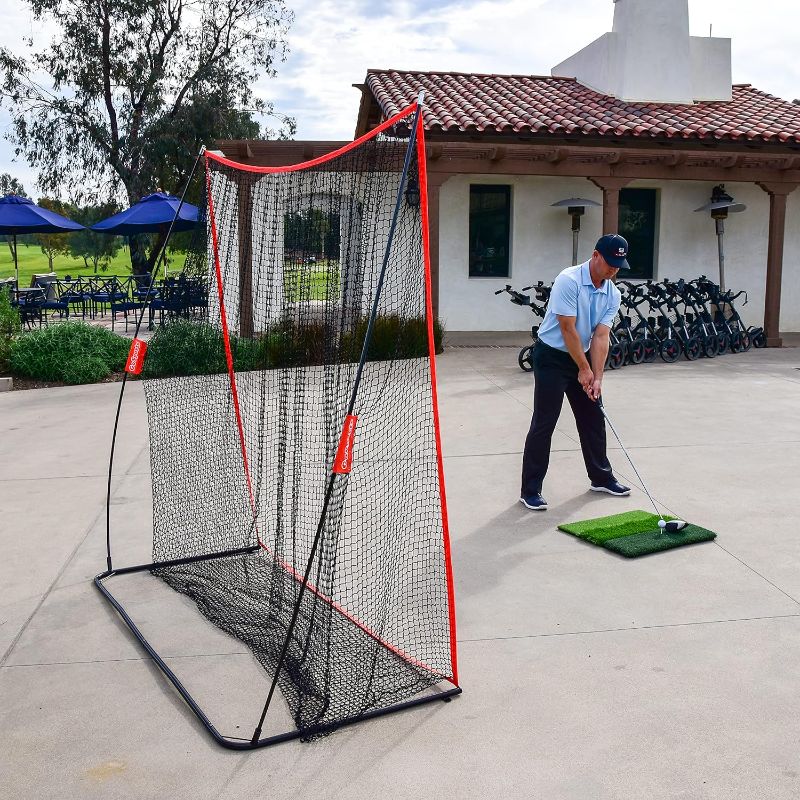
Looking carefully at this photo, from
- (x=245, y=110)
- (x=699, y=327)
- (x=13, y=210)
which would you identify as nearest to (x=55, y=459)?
(x=699, y=327)

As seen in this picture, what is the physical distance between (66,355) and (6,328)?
100 cm

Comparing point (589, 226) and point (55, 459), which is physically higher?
point (589, 226)

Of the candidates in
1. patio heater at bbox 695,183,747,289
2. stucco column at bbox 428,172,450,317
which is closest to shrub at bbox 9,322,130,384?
stucco column at bbox 428,172,450,317

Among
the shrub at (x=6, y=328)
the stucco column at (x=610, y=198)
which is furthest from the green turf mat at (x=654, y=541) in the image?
the stucco column at (x=610, y=198)

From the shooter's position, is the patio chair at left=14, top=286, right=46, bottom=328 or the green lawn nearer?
the patio chair at left=14, top=286, right=46, bottom=328

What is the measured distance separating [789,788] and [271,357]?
5.08 meters

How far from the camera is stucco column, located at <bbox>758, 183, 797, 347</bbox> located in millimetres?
15117

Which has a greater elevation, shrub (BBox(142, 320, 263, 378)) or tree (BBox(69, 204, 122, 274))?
tree (BBox(69, 204, 122, 274))

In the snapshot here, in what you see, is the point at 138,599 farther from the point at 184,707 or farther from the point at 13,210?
the point at 13,210

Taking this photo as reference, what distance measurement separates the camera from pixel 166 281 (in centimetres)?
580

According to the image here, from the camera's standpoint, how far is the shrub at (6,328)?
11.7 metres

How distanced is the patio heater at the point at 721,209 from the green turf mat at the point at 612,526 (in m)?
11.0

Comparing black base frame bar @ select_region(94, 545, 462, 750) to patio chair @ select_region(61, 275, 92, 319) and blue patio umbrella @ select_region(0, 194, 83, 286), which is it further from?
patio chair @ select_region(61, 275, 92, 319)

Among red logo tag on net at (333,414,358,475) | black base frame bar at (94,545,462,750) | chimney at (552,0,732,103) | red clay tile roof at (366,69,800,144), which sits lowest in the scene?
black base frame bar at (94,545,462,750)
